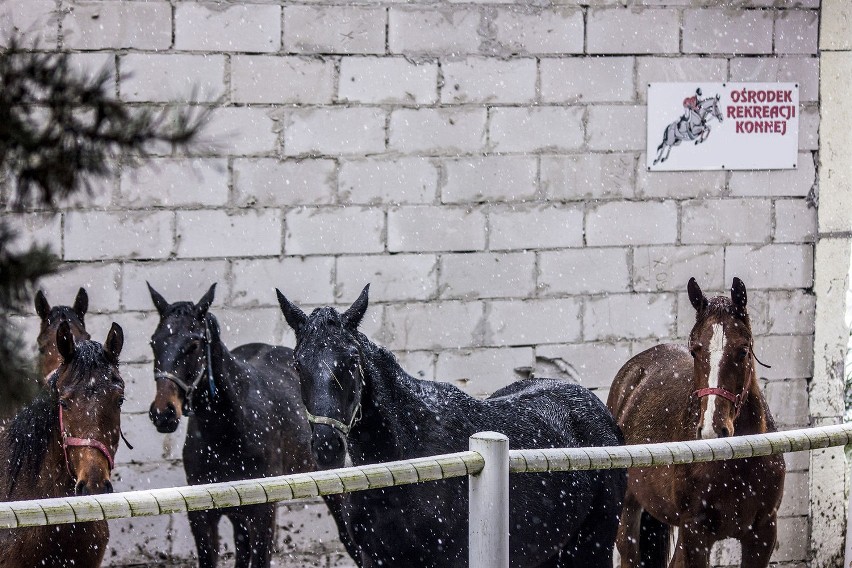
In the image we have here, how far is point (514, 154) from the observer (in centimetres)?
718

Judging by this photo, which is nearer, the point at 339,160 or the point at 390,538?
the point at 390,538

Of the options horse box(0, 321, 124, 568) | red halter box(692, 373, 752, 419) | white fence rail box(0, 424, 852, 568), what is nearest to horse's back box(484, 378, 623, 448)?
red halter box(692, 373, 752, 419)

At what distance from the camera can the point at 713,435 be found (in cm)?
529

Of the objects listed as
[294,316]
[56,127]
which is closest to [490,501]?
[56,127]

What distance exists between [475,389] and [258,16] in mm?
2498

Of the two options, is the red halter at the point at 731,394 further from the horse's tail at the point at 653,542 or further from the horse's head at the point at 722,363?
the horse's tail at the point at 653,542

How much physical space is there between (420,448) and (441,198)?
2707 millimetres

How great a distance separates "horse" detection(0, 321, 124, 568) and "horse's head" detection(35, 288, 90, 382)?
2.61 feet

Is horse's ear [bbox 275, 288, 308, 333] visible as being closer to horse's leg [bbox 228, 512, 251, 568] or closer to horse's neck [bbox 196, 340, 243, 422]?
horse's neck [bbox 196, 340, 243, 422]

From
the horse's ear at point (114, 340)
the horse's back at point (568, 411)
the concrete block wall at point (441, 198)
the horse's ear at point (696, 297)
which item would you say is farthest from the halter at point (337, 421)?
the concrete block wall at point (441, 198)

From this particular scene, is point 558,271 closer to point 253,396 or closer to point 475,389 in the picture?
point 475,389

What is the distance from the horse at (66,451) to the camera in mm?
4605

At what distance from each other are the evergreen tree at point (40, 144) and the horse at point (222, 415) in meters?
3.08

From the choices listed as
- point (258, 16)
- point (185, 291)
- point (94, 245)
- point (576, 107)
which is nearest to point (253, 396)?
point (185, 291)
